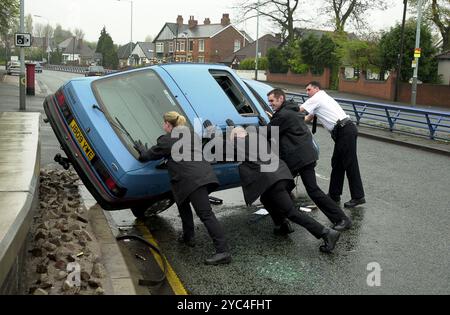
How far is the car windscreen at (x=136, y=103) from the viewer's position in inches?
230

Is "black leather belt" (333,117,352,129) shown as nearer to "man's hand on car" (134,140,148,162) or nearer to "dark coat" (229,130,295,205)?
"dark coat" (229,130,295,205)

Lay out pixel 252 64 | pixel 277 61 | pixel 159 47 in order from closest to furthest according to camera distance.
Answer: pixel 277 61 → pixel 252 64 → pixel 159 47

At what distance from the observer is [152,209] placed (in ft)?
20.8

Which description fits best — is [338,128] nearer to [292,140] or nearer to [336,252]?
[292,140]

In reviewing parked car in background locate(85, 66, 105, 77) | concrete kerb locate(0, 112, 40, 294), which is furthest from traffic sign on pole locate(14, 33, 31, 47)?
parked car in background locate(85, 66, 105, 77)

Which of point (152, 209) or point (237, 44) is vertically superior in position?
point (237, 44)

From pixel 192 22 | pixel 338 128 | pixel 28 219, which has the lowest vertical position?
pixel 28 219

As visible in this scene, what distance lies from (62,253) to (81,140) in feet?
5.41

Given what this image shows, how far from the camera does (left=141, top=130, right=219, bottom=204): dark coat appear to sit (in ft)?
16.5

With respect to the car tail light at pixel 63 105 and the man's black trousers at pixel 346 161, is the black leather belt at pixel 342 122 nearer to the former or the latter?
the man's black trousers at pixel 346 161

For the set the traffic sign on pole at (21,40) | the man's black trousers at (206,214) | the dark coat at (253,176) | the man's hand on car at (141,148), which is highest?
the traffic sign on pole at (21,40)

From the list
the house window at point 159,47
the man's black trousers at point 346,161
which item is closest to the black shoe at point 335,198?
the man's black trousers at point 346,161

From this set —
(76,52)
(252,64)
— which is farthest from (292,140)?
(76,52)
